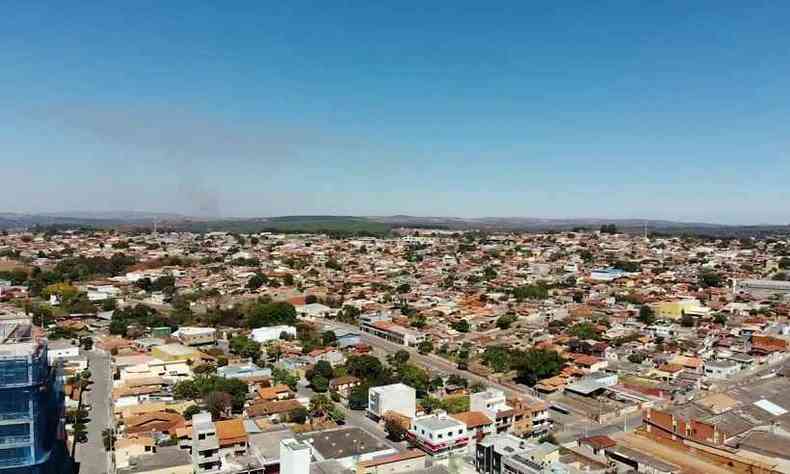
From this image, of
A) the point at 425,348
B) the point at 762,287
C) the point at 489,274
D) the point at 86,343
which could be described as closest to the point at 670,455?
the point at 425,348

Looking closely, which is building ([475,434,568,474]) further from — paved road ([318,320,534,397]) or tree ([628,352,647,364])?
tree ([628,352,647,364])

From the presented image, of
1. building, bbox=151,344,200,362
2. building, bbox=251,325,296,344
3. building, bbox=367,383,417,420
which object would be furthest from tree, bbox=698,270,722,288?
building, bbox=151,344,200,362

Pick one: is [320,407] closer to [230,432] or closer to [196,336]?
[230,432]

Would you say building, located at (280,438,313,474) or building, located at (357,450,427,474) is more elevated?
building, located at (280,438,313,474)

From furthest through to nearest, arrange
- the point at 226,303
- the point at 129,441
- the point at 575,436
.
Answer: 1. the point at 226,303
2. the point at 575,436
3. the point at 129,441

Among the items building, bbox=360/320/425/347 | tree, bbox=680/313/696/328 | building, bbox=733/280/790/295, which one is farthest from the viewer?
building, bbox=733/280/790/295

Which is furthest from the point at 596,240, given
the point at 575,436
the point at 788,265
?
the point at 575,436

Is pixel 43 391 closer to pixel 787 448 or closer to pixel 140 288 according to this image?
pixel 787 448
